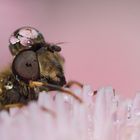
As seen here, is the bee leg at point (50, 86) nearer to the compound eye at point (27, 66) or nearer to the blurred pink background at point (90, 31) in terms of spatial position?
the compound eye at point (27, 66)

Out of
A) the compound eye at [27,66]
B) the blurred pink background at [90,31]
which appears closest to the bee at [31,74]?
the compound eye at [27,66]

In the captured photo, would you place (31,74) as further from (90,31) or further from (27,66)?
(90,31)

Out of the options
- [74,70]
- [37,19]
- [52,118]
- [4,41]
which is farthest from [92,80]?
[52,118]

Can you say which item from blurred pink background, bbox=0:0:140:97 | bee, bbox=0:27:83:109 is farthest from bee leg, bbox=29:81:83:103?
blurred pink background, bbox=0:0:140:97

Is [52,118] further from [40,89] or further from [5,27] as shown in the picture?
[5,27]

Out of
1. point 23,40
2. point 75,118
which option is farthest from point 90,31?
point 75,118

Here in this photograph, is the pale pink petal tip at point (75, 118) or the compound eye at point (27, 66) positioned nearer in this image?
the pale pink petal tip at point (75, 118)

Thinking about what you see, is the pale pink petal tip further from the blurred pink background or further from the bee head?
the blurred pink background
